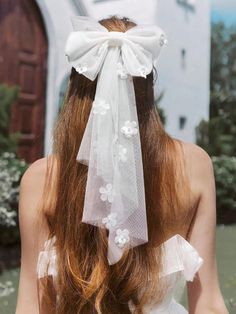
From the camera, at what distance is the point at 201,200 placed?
3.32 feet

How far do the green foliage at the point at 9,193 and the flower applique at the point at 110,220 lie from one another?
8.01 ft

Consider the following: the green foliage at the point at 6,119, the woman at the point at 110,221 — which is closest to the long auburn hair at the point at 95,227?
the woman at the point at 110,221

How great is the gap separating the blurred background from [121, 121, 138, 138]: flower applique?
2473 millimetres

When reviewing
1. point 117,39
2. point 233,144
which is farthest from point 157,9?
point 117,39

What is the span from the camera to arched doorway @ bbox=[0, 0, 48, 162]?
359 cm

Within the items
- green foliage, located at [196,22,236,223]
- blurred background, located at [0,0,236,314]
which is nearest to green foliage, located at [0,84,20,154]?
blurred background, located at [0,0,236,314]

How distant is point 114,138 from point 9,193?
2.52m

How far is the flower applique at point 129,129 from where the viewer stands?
3.29ft

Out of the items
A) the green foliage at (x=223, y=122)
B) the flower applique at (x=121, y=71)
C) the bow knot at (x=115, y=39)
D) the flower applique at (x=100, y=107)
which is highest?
the bow knot at (x=115, y=39)

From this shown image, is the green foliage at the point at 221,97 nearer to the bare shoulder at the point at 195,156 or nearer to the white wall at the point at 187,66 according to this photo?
the white wall at the point at 187,66

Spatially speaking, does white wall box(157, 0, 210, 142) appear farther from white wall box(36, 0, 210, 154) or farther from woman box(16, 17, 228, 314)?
woman box(16, 17, 228, 314)

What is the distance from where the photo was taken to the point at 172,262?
1028 millimetres

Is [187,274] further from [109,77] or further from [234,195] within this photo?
[234,195]

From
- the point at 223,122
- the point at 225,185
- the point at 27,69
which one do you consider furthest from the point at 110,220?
the point at 225,185
